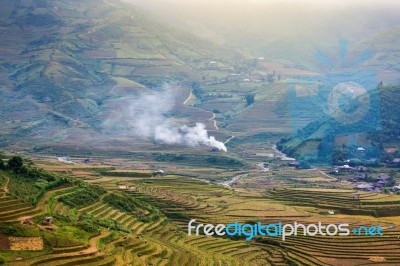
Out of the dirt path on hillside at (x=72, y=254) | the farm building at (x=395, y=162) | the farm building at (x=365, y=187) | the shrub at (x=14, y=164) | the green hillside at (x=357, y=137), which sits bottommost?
the dirt path on hillside at (x=72, y=254)

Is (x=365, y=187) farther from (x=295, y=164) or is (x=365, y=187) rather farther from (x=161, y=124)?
(x=161, y=124)

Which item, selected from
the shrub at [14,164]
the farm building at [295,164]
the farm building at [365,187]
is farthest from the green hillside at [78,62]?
the shrub at [14,164]

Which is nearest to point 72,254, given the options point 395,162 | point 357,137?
point 395,162

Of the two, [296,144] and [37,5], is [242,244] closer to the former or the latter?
[296,144]

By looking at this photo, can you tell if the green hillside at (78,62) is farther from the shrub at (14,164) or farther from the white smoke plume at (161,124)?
the shrub at (14,164)

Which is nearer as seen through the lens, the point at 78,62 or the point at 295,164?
the point at 295,164

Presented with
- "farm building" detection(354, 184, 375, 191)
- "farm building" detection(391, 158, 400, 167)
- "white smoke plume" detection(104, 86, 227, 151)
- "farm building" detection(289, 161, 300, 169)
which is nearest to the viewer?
"farm building" detection(354, 184, 375, 191)

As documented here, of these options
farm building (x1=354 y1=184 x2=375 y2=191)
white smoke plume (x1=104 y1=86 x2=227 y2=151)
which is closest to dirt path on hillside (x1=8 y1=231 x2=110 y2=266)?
farm building (x1=354 y1=184 x2=375 y2=191)

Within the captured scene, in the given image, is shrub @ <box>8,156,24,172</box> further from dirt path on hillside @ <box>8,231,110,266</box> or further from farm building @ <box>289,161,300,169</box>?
farm building @ <box>289,161,300,169</box>
